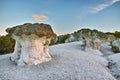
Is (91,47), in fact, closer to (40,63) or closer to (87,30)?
(87,30)

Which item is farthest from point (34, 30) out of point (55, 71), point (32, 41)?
point (55, 71)

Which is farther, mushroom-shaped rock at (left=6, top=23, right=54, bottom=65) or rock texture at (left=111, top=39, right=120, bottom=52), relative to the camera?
rock texture at (left=111, top=39, right=120, bottom=52)

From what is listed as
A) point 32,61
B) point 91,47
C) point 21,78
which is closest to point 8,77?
point 21,78

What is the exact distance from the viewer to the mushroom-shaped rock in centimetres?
1994

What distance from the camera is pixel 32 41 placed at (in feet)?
66.5

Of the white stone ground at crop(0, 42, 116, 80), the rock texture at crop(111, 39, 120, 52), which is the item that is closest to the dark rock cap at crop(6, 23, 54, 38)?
the white stone ground at crop(0, 42, 116, 80)

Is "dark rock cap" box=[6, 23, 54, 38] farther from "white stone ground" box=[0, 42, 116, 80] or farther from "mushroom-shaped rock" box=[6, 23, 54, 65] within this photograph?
"white stone ground" box=[0, 42, 116, 80]

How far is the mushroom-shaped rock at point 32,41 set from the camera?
1994 centimetres

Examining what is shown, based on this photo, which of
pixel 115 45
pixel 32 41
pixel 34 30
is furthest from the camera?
pixel 115 45

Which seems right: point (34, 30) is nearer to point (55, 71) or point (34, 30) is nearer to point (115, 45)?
point (55, 71)

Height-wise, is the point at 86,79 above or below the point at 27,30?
below

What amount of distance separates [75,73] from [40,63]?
335 cm

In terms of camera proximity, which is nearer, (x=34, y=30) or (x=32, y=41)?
(x=34, y=30)

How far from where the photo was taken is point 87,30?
3222 centimetres
